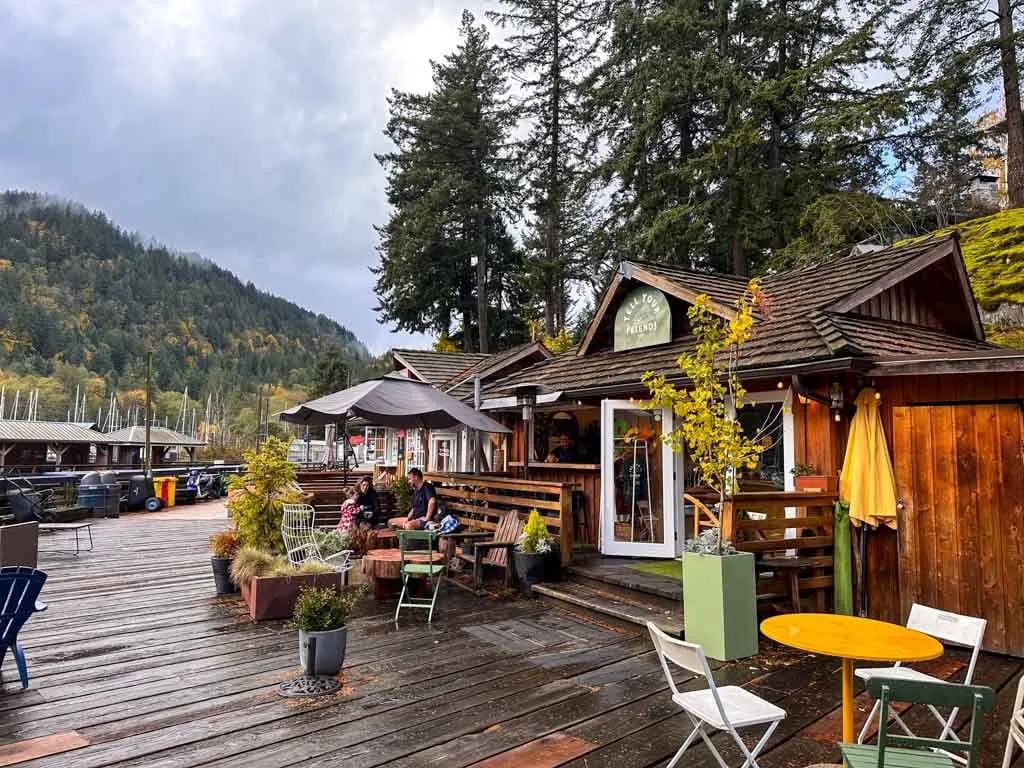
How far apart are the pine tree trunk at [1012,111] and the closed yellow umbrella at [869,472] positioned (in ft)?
38.5

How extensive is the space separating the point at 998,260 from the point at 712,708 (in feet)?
41.4

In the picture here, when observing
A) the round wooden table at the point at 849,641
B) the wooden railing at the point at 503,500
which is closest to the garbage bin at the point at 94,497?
the wooden railing at the point at 503,500

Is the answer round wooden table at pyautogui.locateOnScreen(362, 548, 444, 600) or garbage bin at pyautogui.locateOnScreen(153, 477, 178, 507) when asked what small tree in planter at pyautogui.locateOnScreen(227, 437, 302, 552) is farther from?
garbage bin at pyautogui.locateOnScreen(153, 477, 178, 507)

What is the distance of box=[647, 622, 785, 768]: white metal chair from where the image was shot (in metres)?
2.83

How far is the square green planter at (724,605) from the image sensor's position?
16.5 ft

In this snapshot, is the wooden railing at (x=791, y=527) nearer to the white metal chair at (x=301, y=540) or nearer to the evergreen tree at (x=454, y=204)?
the white metal chair at (x=301, y=540)

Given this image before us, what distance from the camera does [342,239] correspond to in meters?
170

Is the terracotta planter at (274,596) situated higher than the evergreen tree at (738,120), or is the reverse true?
the evergreen tree at (738,120)

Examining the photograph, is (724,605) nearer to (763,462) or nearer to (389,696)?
(389,696)

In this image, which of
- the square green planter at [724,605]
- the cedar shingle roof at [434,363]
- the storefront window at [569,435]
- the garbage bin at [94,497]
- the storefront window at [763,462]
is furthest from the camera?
the cedar shingle roof at [434,363]

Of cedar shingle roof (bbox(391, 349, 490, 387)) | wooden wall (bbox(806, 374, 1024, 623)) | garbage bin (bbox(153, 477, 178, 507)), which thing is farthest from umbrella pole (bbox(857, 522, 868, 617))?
garbage bin (bbox(153, 477, 178, 507))

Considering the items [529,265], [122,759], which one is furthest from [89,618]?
[529,265]

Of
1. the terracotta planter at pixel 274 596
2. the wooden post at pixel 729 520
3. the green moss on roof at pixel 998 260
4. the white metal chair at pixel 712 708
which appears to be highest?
the green moss on roof at pixel 998 260

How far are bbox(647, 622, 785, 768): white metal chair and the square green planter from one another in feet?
6.00
